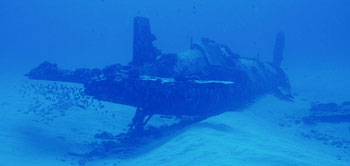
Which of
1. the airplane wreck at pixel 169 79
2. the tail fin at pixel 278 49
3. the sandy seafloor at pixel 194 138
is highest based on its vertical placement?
the tail fin at pixel 278 49

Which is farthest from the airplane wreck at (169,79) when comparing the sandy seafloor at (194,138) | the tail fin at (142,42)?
the sandy seafloor at (194,138)

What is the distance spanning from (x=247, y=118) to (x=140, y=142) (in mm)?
5803

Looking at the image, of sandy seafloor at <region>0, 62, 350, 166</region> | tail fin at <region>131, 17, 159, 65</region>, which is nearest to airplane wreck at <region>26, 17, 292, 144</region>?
tail fin at <region>131, 17, 159, 65</region>

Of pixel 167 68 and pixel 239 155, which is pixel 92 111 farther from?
pixel 239 155

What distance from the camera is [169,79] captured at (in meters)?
12.9

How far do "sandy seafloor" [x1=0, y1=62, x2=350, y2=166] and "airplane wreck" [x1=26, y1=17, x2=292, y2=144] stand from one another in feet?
3.09

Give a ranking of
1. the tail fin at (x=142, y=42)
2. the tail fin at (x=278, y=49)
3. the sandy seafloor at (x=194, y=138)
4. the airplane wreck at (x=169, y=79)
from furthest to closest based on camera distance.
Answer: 1. the tail fin at (x=278, y=49)
2. the tail fin at (x=142, y=42)
3. the airplane wreck at (x=169, y=79)
4. the sandy seafloor at (x=194, y=138)

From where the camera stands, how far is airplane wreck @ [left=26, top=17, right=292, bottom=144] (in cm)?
1239

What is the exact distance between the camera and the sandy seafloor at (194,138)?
357 inches

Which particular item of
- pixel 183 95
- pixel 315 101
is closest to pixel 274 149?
pixel 183 95

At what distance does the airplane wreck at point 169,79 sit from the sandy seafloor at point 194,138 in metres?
0.94

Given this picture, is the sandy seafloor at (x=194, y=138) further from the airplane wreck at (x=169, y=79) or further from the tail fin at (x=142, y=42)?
the tail fin at (x=142, y=42)

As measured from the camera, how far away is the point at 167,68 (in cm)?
1533

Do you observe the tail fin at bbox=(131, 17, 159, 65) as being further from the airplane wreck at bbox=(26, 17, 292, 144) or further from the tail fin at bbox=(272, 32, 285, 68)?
the tail fin at bbox=(272, 32, 285, 68)
